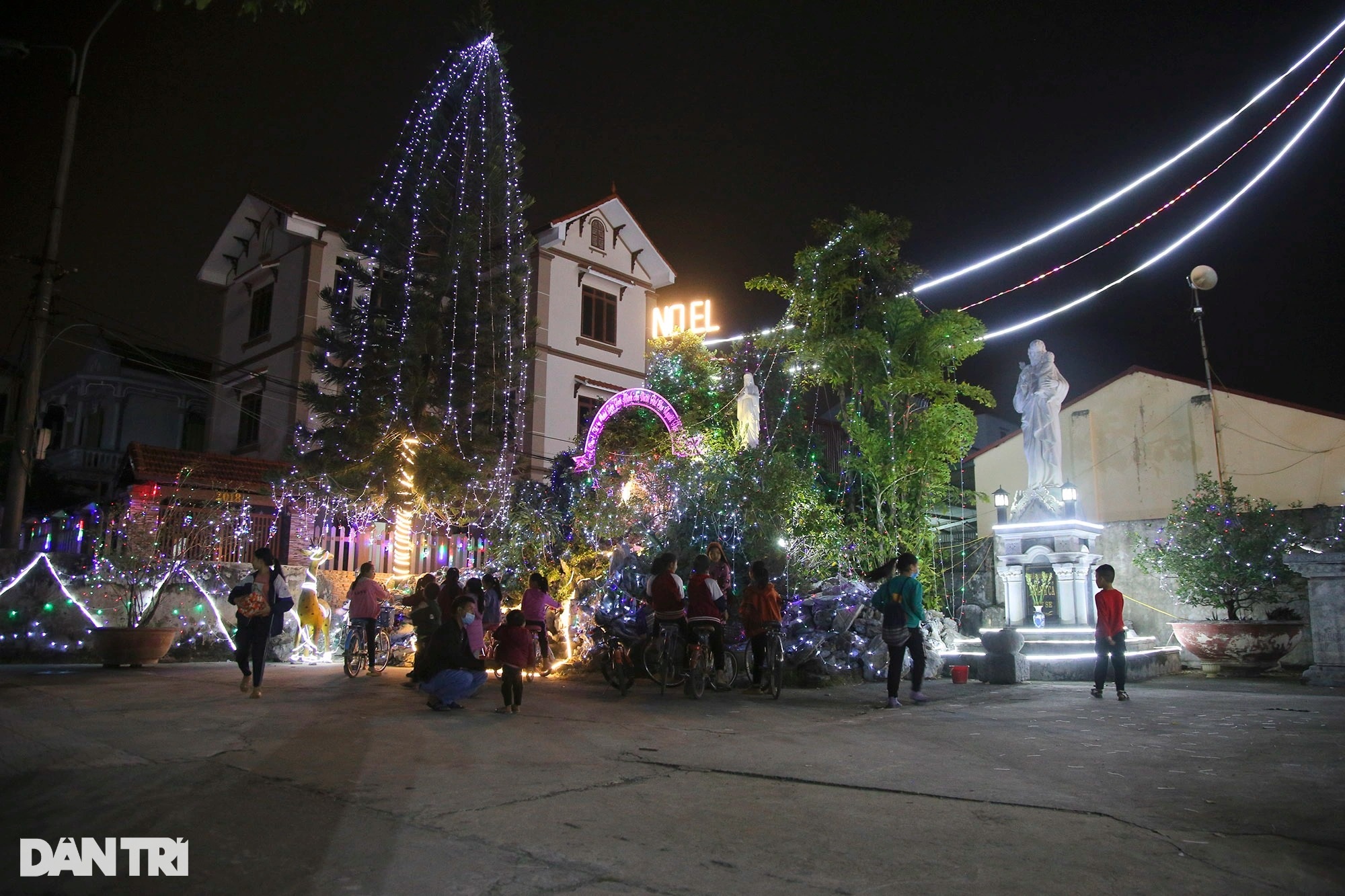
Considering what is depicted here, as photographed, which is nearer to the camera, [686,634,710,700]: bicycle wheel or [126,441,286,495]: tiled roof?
[686,634,710,700]: bicycle wheel

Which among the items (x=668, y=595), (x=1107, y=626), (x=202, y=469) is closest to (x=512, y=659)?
(x=668, y=595)

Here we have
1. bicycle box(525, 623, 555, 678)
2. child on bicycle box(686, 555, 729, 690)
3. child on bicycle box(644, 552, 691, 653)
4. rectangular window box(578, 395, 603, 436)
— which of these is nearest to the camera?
child on bicycle box(686, 555, 729, 690)

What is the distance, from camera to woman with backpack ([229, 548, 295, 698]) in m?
9.37

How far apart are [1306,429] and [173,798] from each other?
23.5 m

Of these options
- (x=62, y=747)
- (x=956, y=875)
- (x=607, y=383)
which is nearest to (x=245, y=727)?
(x=62, y=747)

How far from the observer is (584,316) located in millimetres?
28078

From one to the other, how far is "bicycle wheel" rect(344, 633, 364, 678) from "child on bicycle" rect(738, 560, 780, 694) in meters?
5.91

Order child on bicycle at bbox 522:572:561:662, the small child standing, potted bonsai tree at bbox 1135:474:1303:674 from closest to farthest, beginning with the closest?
the small child standing → child on bicycle at bbox 522:572:561:662 → potted bonsai tree at bbox 1135:474:1303:674

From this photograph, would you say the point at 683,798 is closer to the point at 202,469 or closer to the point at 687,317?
the point at 202,469

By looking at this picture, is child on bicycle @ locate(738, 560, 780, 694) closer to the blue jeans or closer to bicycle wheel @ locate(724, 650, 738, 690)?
bicycle wheel @ locate(724, 650, 738, 690)

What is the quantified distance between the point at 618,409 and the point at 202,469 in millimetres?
8955

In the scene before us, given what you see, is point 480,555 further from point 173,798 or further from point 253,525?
point 173,798

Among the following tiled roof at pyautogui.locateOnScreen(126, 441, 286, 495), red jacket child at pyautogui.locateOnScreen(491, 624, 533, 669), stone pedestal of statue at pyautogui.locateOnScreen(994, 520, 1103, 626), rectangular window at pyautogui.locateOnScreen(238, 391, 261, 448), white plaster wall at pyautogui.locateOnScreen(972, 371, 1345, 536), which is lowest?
red jacket child at pyautogui.locateOnScreen(491, 624, 533, 669)

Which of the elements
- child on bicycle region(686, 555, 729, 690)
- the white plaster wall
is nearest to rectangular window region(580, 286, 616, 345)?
the white plaster wall
